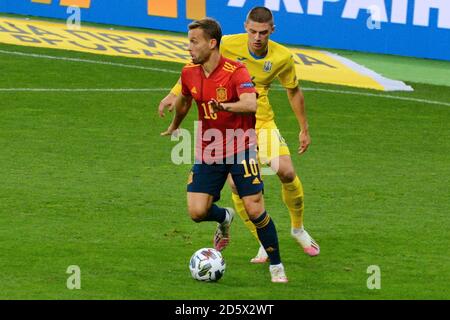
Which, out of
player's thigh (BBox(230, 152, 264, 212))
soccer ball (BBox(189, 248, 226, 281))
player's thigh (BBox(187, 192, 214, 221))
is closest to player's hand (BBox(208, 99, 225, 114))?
player's thigh (BBox(230, 152, 264, 212))

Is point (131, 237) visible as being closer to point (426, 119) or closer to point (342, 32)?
point (426, 119)

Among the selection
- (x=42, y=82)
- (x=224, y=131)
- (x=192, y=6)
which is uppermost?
(x=192, y=6)

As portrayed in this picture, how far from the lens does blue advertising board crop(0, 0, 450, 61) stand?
Answer: 21828mm

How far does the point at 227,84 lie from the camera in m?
9.91

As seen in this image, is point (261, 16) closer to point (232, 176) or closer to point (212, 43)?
point (212, 43)

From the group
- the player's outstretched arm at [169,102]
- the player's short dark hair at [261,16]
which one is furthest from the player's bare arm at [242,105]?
the player's short dark hair at [261,16]

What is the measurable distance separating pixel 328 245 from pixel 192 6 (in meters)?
13.0

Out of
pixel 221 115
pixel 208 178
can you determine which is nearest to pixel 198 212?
pixel 208 178

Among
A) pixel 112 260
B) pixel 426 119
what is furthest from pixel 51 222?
pixel 426 119

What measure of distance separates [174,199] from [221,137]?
317 centimetres

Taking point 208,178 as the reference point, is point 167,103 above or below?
above

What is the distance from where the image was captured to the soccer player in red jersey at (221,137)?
9.85 m

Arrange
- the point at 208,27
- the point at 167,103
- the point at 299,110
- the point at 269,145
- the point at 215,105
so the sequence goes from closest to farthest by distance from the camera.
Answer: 1. the point at 215,105
2. the point at 208,27
3. the point at 167,103
4. the point at 269,145
5. the point at 299,110

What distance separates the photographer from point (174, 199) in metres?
13.1
